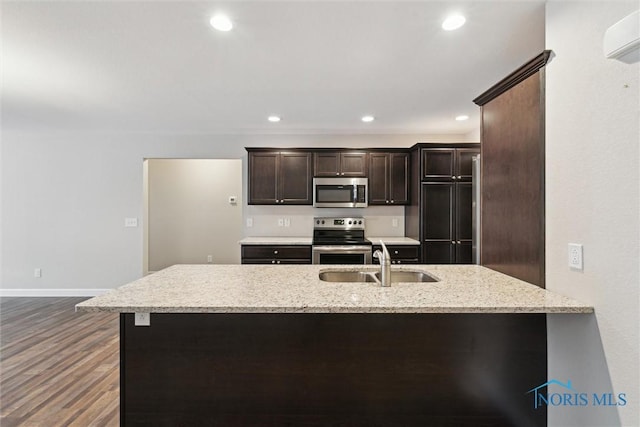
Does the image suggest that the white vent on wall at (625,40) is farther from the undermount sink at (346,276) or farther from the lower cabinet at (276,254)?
the lower cabinet at (276,254)

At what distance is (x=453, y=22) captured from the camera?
1.96 metres

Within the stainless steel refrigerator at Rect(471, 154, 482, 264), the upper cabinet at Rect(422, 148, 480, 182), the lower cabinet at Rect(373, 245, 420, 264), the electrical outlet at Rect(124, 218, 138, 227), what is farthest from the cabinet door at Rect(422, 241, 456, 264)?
the electrical outlet at Rect(124, 218, 138, 227)

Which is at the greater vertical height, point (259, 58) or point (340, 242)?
point (259, 58)

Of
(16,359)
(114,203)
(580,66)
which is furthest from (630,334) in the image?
(114,203)

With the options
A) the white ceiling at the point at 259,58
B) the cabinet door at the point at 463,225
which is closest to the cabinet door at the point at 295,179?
the white ceiling at the point at 259,58

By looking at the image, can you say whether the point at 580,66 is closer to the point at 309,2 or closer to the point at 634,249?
the point at 634,249

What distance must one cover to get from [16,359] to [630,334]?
4.21 metres

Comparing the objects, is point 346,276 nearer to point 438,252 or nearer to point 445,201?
point 438,252

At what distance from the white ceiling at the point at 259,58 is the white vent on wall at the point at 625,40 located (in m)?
1.06

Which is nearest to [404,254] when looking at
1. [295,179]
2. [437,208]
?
[437,208]

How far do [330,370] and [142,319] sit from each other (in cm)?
90

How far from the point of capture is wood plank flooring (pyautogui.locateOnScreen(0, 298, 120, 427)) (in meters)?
2.08
